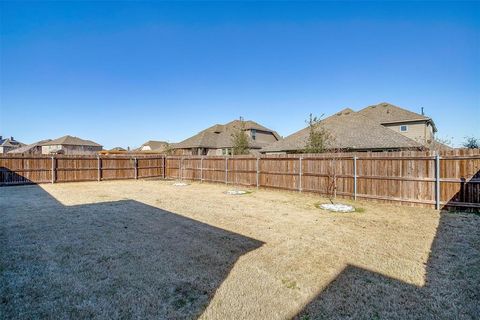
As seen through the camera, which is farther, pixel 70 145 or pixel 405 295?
pixel 70 145

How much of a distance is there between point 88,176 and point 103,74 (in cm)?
794

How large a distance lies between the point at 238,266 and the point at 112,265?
6.42 ft

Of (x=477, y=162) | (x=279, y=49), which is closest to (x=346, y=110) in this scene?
(x=279, y=49)

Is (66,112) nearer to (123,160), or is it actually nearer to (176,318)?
(123,160)

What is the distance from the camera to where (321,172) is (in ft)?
35.8

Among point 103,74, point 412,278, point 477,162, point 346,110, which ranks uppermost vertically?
point 103,74

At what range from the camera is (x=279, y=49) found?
52.5 feet

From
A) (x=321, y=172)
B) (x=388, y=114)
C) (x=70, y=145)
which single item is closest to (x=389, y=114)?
(x=388, y=114)

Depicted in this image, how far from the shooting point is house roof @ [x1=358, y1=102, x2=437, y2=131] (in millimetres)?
23261

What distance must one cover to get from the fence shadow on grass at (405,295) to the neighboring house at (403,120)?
864 inches

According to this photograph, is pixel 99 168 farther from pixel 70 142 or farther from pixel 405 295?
pixel 70 142

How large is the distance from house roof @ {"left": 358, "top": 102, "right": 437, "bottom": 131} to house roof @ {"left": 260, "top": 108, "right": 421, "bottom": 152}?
167 inches

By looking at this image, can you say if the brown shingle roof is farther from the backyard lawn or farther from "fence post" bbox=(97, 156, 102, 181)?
"fence post" bbox=(97, 156, 102, 181)

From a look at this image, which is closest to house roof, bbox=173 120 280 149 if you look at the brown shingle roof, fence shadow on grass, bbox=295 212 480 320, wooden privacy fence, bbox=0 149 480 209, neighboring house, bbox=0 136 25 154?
wooden privacy fence, bbox=0 149 480 209
